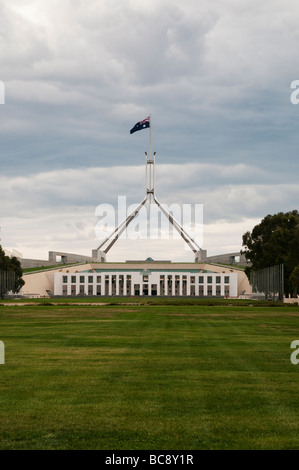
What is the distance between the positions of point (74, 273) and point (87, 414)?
152 metres

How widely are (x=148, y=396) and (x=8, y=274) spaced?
103 m

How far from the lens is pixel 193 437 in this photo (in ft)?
30.4

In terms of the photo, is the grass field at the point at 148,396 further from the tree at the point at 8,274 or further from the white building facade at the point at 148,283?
the white building facade at the point at 148,283

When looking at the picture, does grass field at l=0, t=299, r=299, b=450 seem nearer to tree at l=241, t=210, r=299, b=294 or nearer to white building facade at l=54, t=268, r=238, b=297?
tree at l=241, t=210, r=299, b=294

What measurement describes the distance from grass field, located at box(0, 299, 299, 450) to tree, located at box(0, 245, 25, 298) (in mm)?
86793

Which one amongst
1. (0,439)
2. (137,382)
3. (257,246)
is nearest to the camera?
(0,439)

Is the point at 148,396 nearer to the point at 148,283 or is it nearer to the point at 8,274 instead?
the point at 8,274

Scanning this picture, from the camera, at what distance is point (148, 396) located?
40.7ft

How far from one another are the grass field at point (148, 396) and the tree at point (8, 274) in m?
86.8

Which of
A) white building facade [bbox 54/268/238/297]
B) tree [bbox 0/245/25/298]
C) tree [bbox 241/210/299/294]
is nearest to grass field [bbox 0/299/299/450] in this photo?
tree [bbox 241/210/299/294]

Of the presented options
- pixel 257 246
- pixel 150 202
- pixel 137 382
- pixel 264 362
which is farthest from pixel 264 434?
pixel 150 202

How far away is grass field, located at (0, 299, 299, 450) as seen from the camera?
927 cm

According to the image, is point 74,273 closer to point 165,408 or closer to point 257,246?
point 257,246

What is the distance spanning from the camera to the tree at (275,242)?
85250 mm
